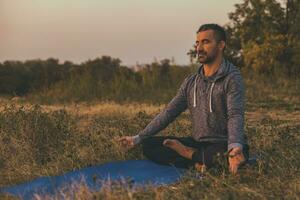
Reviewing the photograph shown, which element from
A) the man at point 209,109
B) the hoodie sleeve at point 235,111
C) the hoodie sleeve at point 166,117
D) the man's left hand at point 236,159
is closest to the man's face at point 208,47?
the man at point 209,109

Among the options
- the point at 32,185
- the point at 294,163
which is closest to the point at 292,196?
the point at 294,163

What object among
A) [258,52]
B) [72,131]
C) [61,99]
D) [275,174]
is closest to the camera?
[275,174]

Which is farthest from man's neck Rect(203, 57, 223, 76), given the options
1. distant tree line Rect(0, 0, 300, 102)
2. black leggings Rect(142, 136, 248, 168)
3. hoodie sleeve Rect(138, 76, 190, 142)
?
distant tree line Rect(0, 0, 300, 102)

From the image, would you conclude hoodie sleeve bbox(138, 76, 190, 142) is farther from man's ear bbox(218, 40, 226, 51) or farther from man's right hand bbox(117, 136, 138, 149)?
man's ear bbox(218, 40, 226, 51)

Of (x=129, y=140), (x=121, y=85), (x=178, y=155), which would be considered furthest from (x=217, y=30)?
(x=121, y=85)

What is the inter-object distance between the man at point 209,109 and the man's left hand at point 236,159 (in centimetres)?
21

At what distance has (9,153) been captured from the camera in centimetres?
689

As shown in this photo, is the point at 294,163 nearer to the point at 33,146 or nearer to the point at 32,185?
the point at 32,185

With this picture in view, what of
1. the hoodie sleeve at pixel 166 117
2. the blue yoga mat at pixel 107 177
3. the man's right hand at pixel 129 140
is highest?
the hoodie sleeve at pixel 166 117

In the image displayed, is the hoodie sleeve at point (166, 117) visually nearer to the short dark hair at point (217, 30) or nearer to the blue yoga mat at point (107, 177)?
the blue yoga mat at point (107, 177)

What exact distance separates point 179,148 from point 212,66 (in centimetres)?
79

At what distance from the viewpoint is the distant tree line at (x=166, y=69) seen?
57.7 ft

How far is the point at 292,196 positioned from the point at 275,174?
835 millimetres

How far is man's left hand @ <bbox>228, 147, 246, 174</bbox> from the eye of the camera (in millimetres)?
4891
